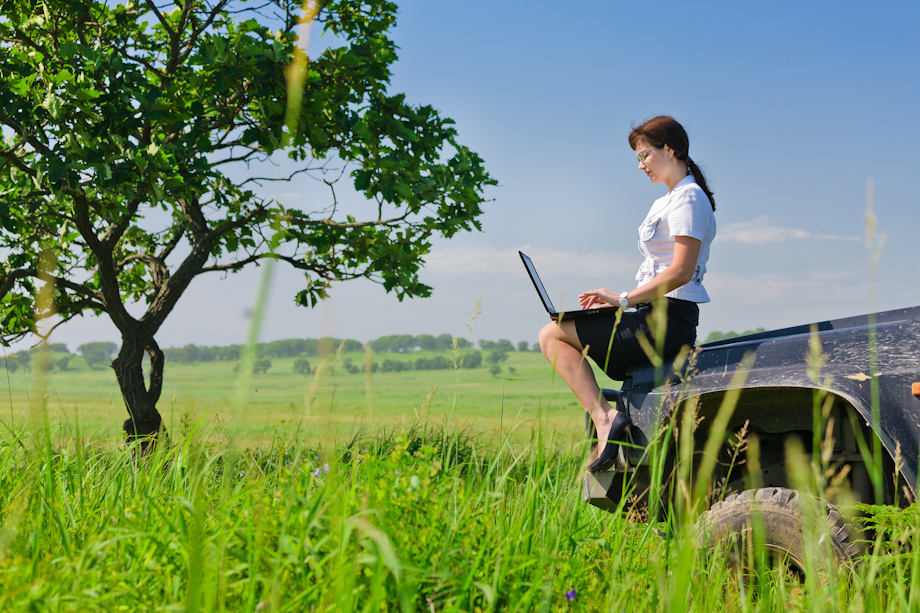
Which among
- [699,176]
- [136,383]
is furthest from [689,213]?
[136,383]

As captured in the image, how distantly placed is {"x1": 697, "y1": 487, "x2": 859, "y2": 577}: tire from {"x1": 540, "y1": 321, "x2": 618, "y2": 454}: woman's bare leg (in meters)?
0.59

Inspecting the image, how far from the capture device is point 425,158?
5.62 m

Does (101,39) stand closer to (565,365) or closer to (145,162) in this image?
(145,162)

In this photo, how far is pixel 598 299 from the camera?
307 centimetres

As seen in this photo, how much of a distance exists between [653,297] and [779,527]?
1078 mm

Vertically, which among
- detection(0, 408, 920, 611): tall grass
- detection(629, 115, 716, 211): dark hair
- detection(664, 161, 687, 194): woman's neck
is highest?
detection(629, 115, 716, 211): dark hair

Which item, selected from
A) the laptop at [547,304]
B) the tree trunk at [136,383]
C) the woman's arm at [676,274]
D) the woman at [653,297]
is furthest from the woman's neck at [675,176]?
the tree trunk at [136,383]

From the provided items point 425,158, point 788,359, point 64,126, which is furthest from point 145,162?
point 788,359

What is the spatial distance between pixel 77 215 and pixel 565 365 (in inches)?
209

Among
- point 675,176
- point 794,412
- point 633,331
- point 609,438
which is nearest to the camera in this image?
point 794,412

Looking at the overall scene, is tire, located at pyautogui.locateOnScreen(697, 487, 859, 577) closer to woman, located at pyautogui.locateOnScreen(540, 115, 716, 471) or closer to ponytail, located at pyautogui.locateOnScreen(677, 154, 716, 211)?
woman, located at pyautogui.locateOnScreen(540, 115, 716, 471)

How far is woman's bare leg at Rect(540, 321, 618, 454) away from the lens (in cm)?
284

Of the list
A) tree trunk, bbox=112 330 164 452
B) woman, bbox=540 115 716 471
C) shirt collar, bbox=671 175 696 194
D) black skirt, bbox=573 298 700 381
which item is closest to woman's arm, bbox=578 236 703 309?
woman, bbox=540 115 716 471

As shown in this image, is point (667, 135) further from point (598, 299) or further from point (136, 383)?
point (136, 383)
